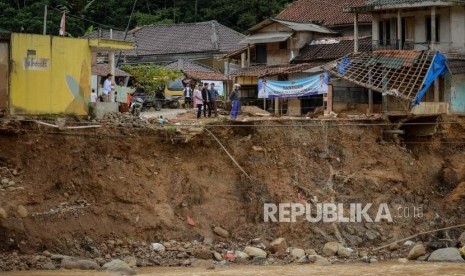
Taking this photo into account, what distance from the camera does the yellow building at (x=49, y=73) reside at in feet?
91.7

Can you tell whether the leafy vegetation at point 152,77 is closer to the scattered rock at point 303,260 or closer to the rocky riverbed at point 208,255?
the rocky riverbed at point 208,255

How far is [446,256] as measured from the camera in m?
27.0

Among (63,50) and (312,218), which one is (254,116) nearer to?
(312,218)

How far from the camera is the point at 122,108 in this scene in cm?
3203

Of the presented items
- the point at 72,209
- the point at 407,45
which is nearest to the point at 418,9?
the point at 407,45

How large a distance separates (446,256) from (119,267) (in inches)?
418

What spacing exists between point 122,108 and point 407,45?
1351 centimetres

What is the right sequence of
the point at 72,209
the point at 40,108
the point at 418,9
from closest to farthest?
1. the point at 72,209
2. the point at 40,108
3. the point at 418,9

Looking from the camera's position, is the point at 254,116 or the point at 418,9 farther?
the point at 418,9

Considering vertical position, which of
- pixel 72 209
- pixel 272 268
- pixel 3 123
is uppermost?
pixel 3 123

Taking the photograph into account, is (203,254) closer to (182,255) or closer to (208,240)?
(182,255)

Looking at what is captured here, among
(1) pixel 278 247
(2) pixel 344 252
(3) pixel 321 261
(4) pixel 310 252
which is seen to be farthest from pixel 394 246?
(1) pixel 278 247

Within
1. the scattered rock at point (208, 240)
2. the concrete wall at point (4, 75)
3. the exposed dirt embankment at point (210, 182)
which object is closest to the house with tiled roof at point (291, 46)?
the exposed dirt embankment at point (210, 182)

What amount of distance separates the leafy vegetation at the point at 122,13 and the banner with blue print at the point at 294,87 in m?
21.9
